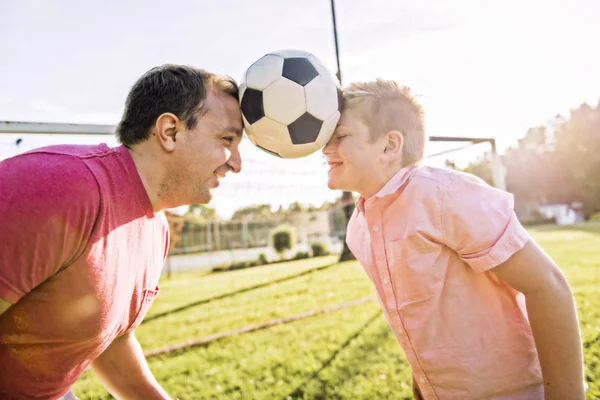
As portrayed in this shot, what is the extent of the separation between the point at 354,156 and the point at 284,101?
43 centimetres

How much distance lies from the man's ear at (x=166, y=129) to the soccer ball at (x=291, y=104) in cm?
35

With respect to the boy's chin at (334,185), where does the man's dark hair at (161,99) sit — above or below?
above

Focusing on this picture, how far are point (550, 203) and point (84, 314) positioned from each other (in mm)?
54937

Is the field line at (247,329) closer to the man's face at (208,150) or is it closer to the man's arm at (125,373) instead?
the man's arm at (125,373)

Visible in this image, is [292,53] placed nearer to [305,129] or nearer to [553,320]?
[305,129]

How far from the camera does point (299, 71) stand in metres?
1.87

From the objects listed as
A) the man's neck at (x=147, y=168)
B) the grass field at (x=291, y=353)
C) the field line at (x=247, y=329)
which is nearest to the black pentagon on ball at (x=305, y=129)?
the man's neck at (x=147, y=168)

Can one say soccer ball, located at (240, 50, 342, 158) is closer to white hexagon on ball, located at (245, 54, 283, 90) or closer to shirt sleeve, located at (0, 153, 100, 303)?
white hexagon on ball, located at (245, 54, 283, 90)

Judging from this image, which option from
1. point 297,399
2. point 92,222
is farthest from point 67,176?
point 297,399

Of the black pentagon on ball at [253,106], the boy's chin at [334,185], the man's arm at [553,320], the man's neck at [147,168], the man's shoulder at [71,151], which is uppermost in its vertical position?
the black pentagon on ball at [253,106]


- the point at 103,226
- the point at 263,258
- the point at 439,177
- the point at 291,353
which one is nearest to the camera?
the point at 103,226

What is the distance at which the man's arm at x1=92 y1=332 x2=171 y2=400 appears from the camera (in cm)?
188

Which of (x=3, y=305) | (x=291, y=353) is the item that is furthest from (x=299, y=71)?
(x=291, y=353)

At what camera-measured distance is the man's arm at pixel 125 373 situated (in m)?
1.88
